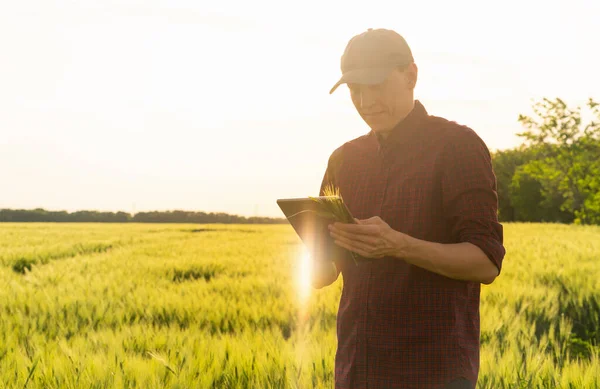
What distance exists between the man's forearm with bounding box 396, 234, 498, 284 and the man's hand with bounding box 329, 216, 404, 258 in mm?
33

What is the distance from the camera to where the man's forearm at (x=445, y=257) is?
2.05 meters

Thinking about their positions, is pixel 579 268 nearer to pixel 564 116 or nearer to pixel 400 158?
pixel 400 158

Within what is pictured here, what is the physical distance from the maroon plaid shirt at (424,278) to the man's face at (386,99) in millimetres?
56

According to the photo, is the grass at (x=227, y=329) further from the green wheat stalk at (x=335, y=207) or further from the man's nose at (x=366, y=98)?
the man's nose at (x=366, y=98)

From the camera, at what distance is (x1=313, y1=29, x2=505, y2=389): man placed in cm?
210

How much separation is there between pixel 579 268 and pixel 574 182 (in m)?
38.0

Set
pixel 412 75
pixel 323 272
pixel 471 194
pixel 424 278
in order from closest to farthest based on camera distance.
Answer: pixel 471 194 → pixel 424 278 → pixel 412 75 → pixel 323 272

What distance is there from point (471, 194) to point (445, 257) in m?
0.27

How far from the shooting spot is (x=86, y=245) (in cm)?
1875

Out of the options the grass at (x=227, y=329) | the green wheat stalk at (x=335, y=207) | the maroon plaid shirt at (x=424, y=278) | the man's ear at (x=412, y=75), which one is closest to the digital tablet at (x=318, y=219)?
the green wheat stalk at (x=335, y=207)

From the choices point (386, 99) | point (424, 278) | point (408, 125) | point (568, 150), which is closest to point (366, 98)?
point (386, 99)

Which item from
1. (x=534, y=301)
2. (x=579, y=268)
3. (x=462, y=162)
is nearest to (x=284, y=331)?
(x=534, y=301)

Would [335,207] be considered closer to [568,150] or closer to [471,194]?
[471,194]

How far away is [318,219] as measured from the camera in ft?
7.36
